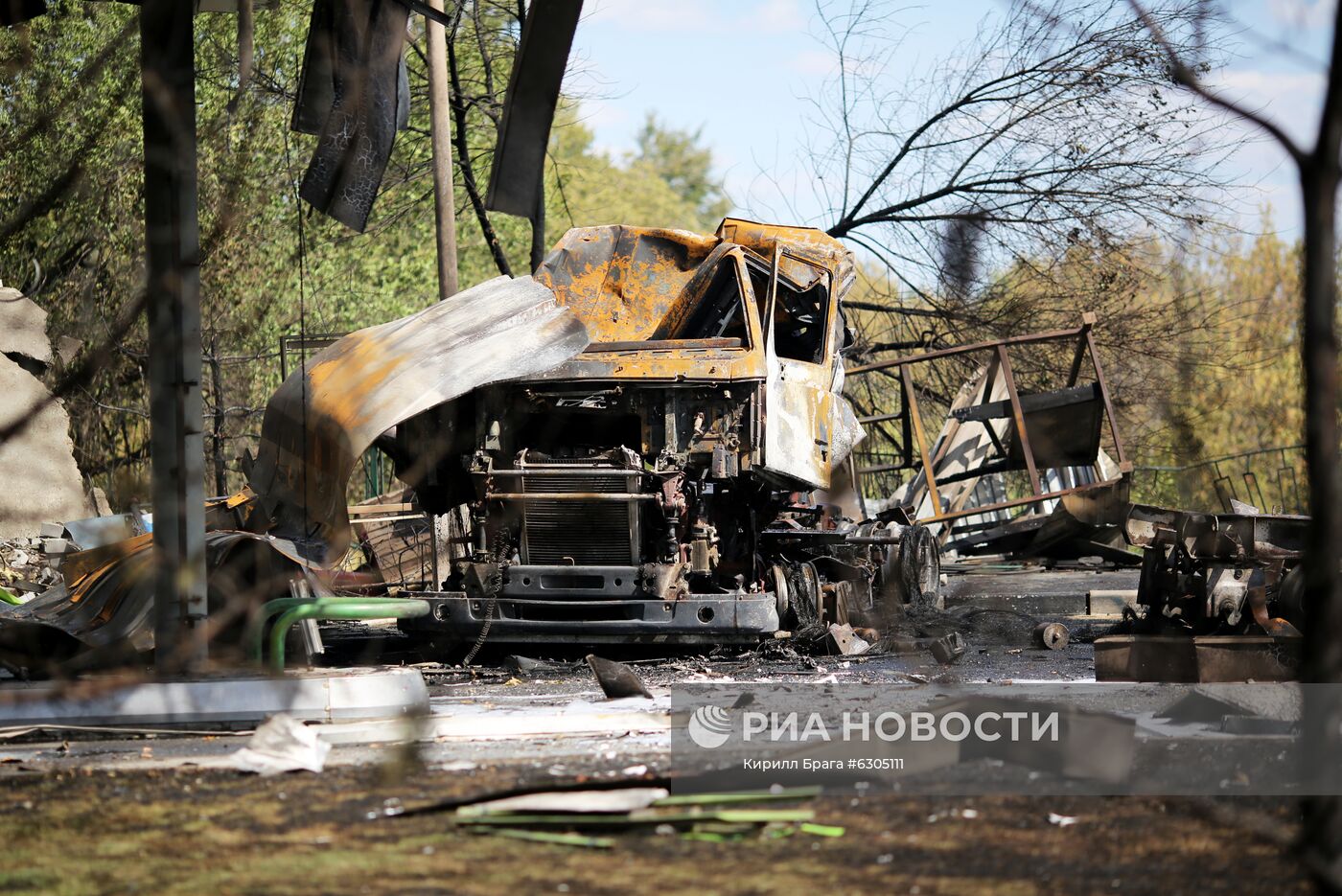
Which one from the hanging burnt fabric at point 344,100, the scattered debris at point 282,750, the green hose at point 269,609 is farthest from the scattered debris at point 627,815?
the hanging burnt fabric at point 344,100

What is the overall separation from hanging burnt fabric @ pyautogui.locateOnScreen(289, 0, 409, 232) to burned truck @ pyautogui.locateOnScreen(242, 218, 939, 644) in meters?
1.11

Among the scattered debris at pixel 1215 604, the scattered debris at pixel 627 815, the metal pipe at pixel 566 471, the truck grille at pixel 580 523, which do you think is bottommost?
the scattered debris at pixel 627 815

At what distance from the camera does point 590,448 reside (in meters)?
10.5

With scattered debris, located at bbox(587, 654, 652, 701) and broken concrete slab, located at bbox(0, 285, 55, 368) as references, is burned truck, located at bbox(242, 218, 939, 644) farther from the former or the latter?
broken concrete slab, located at bbox(0, 285, 55, 368)

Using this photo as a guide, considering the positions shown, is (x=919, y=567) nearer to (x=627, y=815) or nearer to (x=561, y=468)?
(x=561, y=468)

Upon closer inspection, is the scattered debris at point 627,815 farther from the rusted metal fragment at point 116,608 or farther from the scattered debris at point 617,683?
the rusted metal fragment at point 116,608

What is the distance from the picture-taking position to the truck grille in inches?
393

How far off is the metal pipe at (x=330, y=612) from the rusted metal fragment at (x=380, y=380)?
1.24 meters

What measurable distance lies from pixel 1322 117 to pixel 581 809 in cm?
324

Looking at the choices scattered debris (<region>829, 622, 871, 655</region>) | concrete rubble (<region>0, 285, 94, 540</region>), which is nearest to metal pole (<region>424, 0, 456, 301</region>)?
concrete rubble (<region>0, 285, 94, 540</region>)

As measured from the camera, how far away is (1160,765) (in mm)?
6168

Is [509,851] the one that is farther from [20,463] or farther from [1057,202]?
[20,463]

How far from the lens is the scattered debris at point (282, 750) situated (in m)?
6.35

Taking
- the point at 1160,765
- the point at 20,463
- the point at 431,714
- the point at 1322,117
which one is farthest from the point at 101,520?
the point at 1322,117
